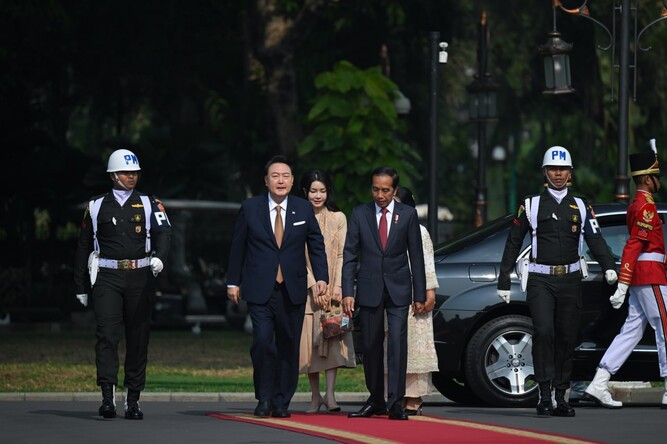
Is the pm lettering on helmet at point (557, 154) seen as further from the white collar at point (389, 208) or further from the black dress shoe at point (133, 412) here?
the black dress shoe at point (133, 412)

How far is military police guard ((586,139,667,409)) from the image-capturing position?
1425 cm

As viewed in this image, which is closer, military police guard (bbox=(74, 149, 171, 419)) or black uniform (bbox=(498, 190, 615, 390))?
military police guard (bbox=(74, 149, 171, 419))

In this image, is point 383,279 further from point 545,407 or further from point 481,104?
point 481,104

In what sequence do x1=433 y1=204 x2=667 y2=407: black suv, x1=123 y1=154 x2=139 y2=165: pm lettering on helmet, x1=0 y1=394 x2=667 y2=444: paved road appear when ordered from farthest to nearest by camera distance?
x1=433 y1=204 x2=667 y2=407: black suv, x1=123 y1=154 x2=139 y2=165: pm lettering on helmet, x1=0 y1=394 x2=667 y2=444: paved road

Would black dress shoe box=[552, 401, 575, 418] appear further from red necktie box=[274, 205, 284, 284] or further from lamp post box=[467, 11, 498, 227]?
lamp post box=[467, 11, 498, 227]

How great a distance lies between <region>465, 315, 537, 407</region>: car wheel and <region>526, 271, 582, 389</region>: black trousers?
3.83ft

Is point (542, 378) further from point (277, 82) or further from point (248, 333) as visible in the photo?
point (248, 333)

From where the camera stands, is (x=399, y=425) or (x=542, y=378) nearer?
(x=399, y=425)

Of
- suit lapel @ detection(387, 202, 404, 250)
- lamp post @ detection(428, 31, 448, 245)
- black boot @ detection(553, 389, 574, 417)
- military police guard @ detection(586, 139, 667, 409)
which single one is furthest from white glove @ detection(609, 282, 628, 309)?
lamp post @ detection(428, 31, 448, 245)

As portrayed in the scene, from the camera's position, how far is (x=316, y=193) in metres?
14.2

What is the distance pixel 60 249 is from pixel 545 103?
39.8 ft

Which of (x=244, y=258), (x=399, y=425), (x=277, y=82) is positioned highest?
(x=277, y=82)

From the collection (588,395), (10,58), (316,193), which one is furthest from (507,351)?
(10,58)

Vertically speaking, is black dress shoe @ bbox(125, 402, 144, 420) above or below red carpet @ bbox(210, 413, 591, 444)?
above
